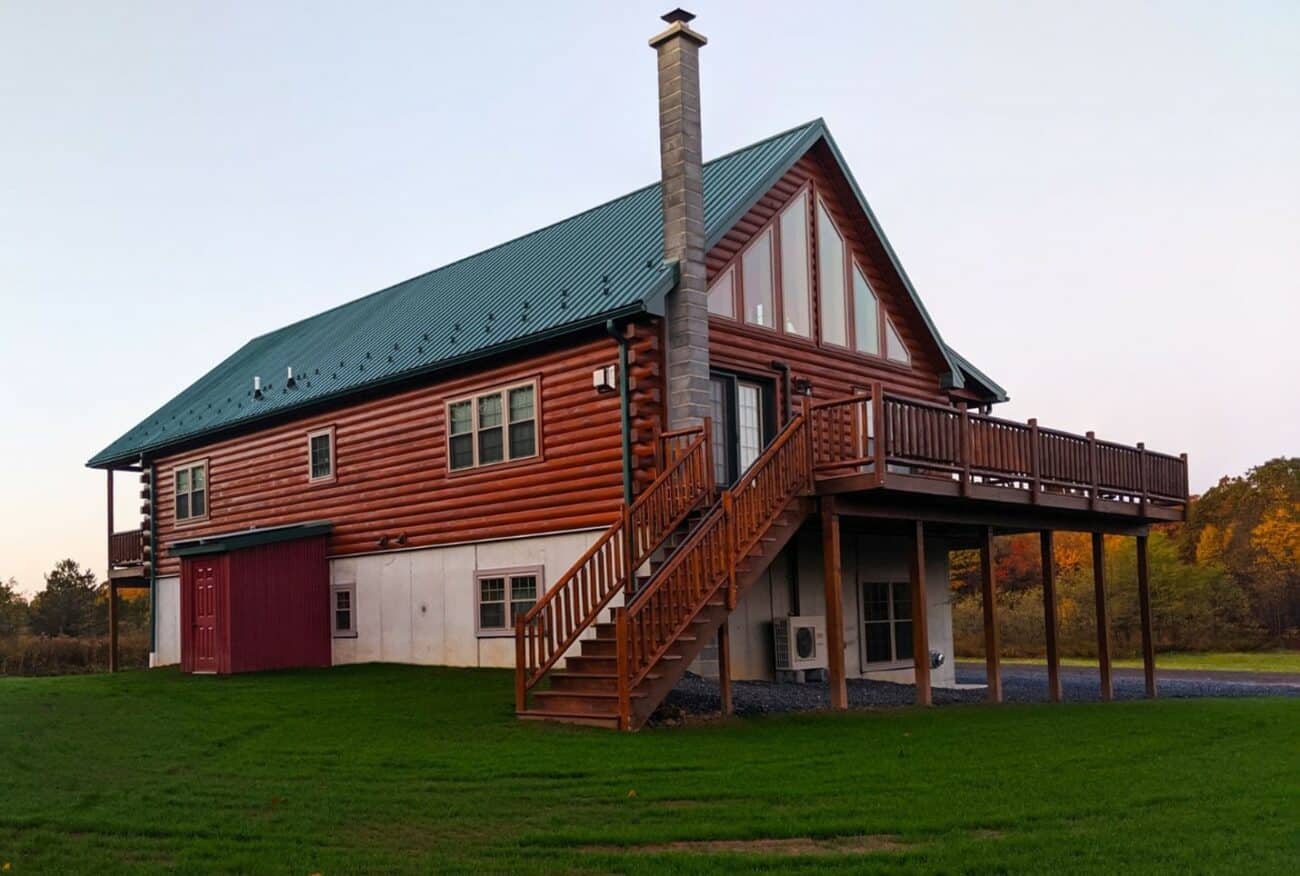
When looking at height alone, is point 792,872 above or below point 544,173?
below

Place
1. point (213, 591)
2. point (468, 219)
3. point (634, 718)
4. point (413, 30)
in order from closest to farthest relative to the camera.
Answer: point (634, 718) < point (213, 591) < point (413, 30) < point (468, 219)

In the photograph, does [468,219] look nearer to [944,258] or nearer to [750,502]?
[944,258]

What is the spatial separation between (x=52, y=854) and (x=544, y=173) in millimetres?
25558

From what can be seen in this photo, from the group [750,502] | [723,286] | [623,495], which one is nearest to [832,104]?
[723,286]

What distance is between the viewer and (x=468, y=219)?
111 feet

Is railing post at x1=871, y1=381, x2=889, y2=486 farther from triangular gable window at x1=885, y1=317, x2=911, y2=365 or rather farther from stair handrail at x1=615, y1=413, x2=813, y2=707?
triangular gable window at x1=885, y1=317, x2=911, y2=365

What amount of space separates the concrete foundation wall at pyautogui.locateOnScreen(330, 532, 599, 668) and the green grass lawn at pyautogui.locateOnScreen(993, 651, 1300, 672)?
2186 cm

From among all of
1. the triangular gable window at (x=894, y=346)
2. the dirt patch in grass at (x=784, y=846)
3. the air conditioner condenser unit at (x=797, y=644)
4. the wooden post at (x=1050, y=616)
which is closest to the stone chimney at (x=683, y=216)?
the air conditioner condenser unit at (x=797, y=644)

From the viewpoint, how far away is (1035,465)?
746 inches

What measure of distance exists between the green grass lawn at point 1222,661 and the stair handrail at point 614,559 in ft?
74.2

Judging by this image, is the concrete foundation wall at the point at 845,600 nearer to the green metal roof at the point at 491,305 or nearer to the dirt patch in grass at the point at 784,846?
the green metal roof at the point at 491,305

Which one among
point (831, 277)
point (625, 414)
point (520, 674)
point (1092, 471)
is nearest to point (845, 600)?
point (1092, 471)

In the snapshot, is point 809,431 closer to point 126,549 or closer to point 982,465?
point 982,465

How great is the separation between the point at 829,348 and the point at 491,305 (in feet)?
19.4
